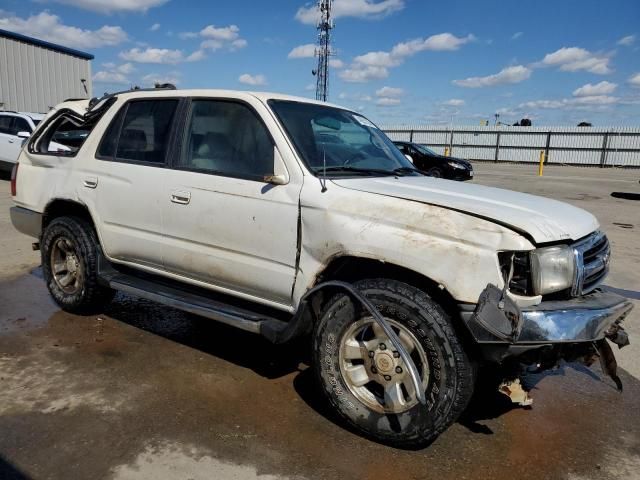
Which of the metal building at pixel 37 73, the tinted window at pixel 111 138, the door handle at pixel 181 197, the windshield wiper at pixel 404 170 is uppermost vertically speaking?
the metal building at pixel 37 73

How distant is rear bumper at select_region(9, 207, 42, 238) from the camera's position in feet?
15.9

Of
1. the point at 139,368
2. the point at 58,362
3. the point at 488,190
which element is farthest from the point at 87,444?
the point at 488,190

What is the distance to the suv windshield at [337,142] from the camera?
343 cm

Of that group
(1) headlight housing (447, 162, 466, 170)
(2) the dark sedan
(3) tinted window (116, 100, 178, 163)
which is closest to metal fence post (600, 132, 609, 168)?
(2) the dark sedan

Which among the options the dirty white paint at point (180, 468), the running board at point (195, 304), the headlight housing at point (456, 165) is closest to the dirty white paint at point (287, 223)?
the running board at point (195, 304)

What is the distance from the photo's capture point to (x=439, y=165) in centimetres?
1952

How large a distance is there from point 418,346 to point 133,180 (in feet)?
8.19

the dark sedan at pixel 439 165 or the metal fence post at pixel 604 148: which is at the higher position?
the metal fence post at pixel 604 148

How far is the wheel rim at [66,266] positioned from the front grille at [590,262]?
3808mm

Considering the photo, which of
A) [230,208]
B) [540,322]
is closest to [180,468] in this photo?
[230,208]

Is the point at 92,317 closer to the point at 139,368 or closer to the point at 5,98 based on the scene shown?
the point at 139,368

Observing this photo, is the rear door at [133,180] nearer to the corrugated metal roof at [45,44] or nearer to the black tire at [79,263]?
the black tire at [79,263]

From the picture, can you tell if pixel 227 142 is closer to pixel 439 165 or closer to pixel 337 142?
pixel 337 142

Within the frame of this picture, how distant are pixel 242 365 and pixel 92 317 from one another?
A: 1724 millimetres
